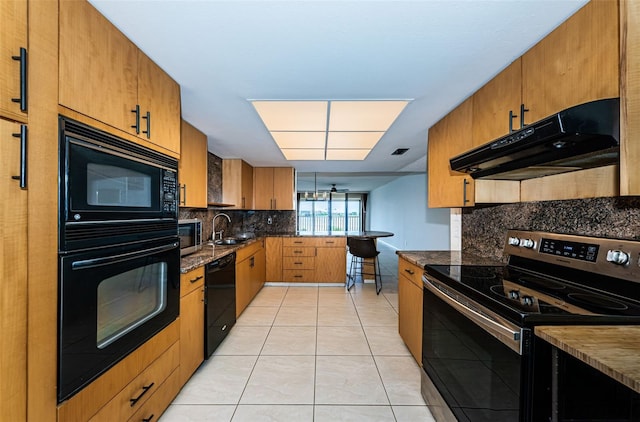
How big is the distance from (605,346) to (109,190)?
195cm

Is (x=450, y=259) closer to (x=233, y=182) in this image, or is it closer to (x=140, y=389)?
(x=140, y=389)

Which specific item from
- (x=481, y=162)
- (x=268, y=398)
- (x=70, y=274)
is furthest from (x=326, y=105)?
(x=268, y=398)

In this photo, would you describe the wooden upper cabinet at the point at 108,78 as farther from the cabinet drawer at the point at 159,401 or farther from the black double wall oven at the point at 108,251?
the cabinet drawer at the point at 159,401

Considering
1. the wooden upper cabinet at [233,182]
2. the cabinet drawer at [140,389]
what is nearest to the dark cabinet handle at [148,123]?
the cabinet drawer at [140,389]

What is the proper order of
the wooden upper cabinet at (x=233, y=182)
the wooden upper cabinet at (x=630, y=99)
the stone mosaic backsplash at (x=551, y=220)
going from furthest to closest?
the wooden upper cabinet at (x=233, y=182) < the stone mosaic backsplash at (x=551, y=220) < the wooden upper cabinet at (x=630, y=99)

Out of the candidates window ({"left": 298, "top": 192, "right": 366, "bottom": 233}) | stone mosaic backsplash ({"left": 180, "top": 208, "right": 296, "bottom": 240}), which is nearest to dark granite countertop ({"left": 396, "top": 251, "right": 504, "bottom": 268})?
stone mosaic backsplash ({"left": 180, "top": 208, "right": 296, "bottom": 240})

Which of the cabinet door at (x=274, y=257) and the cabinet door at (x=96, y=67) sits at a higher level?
the cabinet door at (x=96, y=67)

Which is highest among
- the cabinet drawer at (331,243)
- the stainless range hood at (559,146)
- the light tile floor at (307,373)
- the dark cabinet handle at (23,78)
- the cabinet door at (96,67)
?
the cabinet door at (96,67)

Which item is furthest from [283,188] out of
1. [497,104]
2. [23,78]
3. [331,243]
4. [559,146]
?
[559,146]

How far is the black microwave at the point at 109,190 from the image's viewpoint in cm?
100

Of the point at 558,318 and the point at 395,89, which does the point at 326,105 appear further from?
the point at 558,318

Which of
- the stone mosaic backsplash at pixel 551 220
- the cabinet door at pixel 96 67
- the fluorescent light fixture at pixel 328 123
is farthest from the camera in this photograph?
the fluorescent light fixture at pixel 328 123

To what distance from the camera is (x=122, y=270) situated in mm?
1256

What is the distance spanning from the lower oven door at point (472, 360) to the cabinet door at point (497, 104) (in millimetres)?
1049
